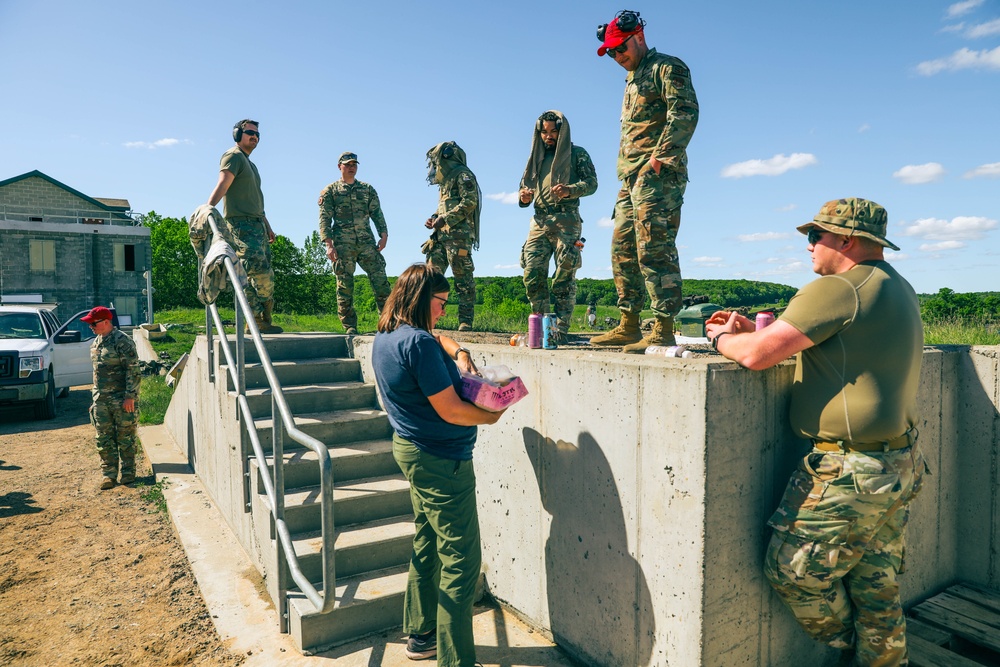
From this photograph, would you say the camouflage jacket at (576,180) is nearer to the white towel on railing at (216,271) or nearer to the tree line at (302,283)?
the white towel on railing at (216,271)

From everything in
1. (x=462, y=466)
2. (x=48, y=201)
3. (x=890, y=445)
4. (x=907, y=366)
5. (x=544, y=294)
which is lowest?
(x=462, y=466)

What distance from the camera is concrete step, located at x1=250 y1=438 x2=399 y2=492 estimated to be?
446 cm

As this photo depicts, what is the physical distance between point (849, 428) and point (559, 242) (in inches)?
157

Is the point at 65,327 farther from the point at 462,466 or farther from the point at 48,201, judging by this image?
the point at 48,201

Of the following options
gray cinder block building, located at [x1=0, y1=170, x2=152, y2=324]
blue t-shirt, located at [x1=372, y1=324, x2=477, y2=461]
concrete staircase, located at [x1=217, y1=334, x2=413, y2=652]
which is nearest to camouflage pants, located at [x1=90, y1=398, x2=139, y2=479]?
concrete staircase, located at [x1=217, y1=334, x2=413, y2=652]

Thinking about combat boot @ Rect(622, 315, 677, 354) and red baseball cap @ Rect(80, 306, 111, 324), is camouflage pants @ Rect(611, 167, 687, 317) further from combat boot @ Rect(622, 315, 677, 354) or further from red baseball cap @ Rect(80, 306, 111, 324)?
red baseball cap @ Rect(80, 306, 111, 324)

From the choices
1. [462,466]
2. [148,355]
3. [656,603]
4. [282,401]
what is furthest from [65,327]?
[656,603]

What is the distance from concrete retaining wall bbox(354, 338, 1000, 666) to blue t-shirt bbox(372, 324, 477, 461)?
2.13ft

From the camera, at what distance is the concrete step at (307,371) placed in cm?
538

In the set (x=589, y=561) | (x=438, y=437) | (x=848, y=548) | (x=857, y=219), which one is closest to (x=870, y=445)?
(x=848, y=548)

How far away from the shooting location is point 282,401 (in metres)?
3.40

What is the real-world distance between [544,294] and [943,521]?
380 centimetres

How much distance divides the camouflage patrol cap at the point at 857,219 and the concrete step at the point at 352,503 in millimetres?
3247

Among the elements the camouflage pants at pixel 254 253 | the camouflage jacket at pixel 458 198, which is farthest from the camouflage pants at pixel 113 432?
the camouflage jacket at pixel 458 198
